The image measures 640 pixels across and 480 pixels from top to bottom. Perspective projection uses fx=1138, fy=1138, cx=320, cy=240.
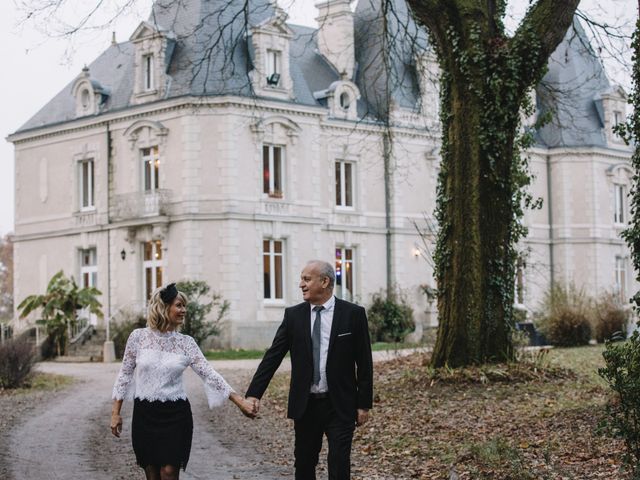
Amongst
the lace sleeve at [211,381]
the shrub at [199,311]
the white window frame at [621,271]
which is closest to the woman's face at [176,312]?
the lace sleeve at [211,381]

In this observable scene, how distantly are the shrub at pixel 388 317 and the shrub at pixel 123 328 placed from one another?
8560 mm

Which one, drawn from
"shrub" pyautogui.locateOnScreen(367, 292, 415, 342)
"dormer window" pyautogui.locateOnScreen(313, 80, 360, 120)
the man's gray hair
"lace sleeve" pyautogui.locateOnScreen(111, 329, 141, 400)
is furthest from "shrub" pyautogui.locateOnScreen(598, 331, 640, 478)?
"dormer window" pyautogui.locateOnScreen(313, 80, 360, 120)

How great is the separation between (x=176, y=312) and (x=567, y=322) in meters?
23.2

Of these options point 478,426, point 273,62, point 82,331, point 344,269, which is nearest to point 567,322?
point 344,269

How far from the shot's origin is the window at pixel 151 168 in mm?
38250

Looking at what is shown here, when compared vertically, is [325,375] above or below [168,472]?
above

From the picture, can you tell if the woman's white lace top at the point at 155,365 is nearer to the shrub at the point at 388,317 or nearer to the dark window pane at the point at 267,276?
the dark window pane at the point at 267,276

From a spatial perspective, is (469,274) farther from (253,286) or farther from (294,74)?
(294,74)

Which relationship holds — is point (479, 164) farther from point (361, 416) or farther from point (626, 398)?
point (361, 416)

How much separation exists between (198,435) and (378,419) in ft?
7.98

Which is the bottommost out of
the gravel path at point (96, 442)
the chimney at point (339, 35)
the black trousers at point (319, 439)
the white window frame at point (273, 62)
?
the gravel path at point (96, 442)

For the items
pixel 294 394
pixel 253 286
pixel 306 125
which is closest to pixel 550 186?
pixel 306 125

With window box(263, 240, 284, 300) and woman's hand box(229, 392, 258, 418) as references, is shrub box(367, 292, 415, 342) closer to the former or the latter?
window box(263, 240, 284, 300)

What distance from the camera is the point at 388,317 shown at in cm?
4044
